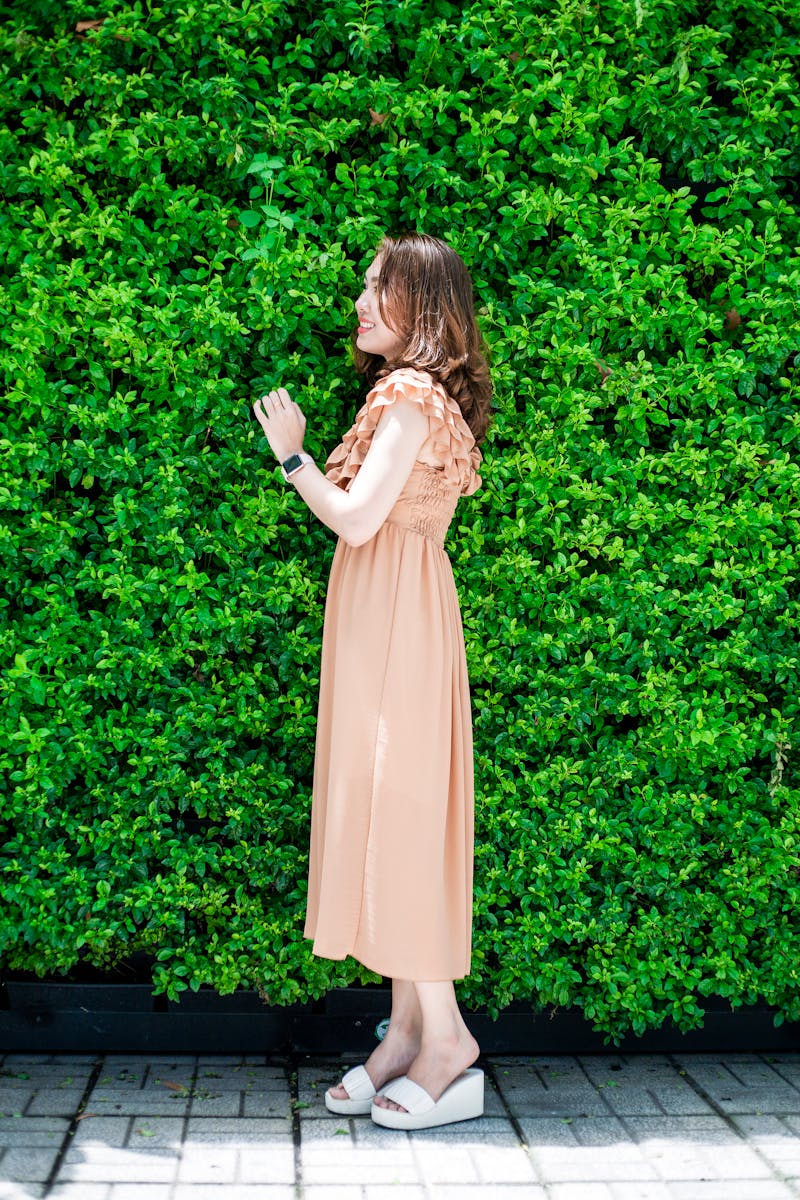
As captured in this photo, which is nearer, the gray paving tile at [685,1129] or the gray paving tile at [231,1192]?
the gray paving tile at [231,1192]

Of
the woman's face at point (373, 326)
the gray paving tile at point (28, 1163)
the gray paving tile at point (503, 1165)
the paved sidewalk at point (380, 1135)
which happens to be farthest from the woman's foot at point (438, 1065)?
the woman's face at point (373, 326)

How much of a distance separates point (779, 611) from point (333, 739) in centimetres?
153

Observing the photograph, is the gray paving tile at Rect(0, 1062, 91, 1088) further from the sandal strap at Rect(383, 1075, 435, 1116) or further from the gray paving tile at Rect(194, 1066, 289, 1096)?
the sandal strap at Rect(383, 1075, 435, 1116)

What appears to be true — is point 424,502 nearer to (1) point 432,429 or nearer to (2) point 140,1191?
(1) point 432,429

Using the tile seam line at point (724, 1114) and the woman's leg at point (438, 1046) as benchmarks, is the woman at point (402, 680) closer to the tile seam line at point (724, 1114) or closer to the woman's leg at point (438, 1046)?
the woman's leg at point (438, 1046)

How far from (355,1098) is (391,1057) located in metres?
0.17

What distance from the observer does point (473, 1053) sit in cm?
341

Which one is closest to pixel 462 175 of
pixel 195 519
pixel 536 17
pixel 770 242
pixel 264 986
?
pixel 536 17

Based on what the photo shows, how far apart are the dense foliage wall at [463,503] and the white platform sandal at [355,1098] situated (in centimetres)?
34

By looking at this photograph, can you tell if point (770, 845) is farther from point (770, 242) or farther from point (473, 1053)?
point (770, 242)

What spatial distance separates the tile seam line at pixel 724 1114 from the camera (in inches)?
121

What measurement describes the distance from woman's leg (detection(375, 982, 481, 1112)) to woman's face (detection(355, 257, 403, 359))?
183cm

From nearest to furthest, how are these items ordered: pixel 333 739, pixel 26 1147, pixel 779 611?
pixel 26 1147
pixel 333 739
pixel 779 611

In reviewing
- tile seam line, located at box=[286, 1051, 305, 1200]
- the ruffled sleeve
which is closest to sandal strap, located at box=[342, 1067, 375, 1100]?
tile seam line, located at box=[286, 1051, 305, 1200]
